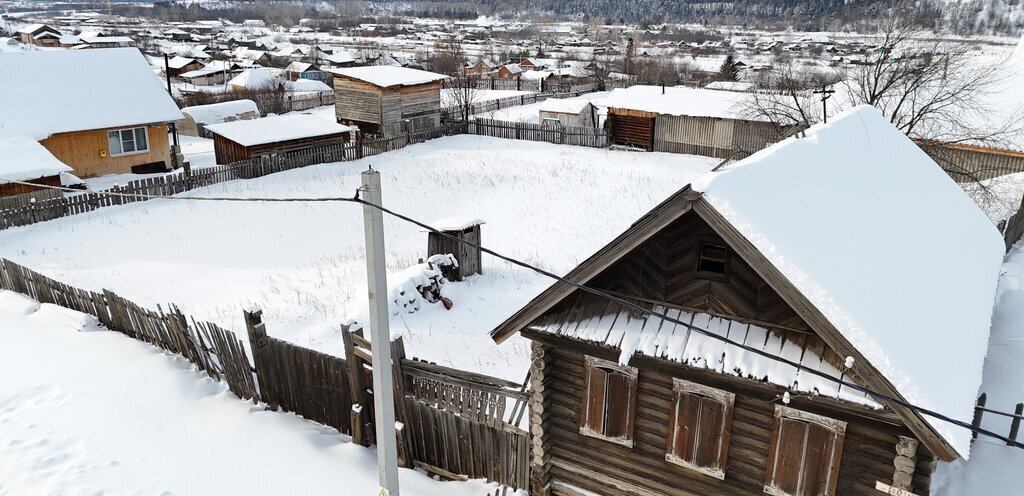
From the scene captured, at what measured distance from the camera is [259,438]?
10102 mm

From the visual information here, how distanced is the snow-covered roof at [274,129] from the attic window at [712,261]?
2547 cm

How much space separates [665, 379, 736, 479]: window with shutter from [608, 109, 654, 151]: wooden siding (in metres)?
28.6

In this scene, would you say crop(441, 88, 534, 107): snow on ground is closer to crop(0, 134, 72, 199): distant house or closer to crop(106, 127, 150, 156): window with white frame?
crop(106, 127, 150, 156): window with white frame

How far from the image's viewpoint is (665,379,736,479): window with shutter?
25.3 ft

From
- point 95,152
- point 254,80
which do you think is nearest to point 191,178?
point 95,152

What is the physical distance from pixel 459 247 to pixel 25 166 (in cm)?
1662

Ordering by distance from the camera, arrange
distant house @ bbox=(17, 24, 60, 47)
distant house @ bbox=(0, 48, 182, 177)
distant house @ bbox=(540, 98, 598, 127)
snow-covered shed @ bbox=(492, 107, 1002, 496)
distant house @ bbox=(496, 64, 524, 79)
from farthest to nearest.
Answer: distant house @ bbox=(17, 24, 60, 47), distant house @ bbox=(496, 64, 524, 79), distant house @ bbox=(540, 98, 598, 127), distant house @ bbox=(0, 48, 182, 177), snow-covered shed @ bbox=(492, 107, 1002, 496)

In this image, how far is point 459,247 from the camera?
1622 centimetres

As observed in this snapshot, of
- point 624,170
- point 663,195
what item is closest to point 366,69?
point 624,170

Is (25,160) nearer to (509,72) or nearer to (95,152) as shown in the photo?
(95,152)

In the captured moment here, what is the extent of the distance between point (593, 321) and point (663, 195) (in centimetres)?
1716

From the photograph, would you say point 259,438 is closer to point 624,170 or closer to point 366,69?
point 624,170

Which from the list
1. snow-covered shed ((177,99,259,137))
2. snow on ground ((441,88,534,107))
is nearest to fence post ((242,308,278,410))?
snow on ground ((441,88,534,107))

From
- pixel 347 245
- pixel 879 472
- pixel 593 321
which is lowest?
pixel 347 245
